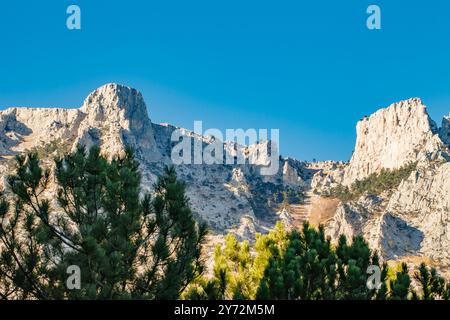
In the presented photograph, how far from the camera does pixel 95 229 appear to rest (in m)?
12.1

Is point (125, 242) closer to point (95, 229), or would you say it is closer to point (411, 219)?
point (95, 229)

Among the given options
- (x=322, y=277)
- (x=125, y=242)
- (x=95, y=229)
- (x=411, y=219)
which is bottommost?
(x=411, y=219)

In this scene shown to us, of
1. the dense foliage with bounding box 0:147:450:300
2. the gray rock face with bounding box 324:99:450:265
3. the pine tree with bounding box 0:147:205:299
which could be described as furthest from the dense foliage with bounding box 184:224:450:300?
the gray rock face with bounding box 324:99:450:265

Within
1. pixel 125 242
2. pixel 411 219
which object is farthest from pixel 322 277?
pixel 411 219

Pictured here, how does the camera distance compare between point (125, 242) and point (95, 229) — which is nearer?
point (125, 242)

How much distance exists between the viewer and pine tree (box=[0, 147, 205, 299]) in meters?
12.6

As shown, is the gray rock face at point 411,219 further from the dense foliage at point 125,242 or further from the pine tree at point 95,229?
the pine tree at point 95,229

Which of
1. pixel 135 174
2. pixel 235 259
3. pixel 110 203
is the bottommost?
pixel 235 259
